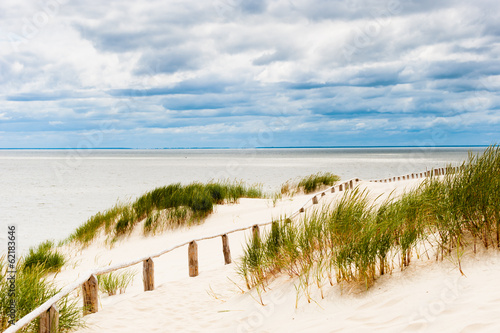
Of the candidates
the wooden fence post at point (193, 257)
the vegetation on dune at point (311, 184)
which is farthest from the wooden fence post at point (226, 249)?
the vegetation on dune at point (311, 184)

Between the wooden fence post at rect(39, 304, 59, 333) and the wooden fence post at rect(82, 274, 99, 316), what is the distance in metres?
1.17

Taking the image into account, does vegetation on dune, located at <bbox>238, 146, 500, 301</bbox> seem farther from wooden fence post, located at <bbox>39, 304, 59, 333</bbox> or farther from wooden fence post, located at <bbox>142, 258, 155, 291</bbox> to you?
wooden fence post, located at <bbox>39, 304, 59, 333</bbox>

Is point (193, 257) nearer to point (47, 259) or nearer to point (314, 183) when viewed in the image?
point (47, 259)

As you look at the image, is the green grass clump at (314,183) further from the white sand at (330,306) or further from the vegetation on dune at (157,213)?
the white sand at (330,306)

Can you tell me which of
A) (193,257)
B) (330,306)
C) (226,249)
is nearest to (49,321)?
(330,306)

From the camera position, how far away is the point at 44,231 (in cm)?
1752

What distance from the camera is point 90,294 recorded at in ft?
17.7

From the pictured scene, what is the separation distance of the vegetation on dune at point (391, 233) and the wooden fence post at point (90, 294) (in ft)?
6.95

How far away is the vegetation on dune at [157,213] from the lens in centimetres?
1398

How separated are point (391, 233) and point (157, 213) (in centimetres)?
1077

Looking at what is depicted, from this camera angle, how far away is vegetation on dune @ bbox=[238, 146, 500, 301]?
4.46m

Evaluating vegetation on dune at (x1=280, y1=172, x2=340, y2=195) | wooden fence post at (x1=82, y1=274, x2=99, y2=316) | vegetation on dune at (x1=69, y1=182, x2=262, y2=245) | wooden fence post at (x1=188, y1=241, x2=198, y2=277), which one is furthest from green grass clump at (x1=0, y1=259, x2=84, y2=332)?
vegetation on dune at (x1=280, y1=172, x2=340, y2=195)

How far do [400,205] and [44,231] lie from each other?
16.3 metres

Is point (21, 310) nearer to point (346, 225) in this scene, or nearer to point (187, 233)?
point (346, 225)
